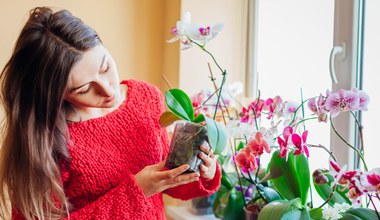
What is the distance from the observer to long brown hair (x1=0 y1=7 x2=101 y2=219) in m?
0.94

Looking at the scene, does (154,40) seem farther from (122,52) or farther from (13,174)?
(13,174)

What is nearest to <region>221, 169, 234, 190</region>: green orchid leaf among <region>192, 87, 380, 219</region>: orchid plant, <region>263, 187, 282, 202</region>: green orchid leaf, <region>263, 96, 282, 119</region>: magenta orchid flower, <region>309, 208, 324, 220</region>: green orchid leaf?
<region>192, 87, 380, 219</region>: orchid plant

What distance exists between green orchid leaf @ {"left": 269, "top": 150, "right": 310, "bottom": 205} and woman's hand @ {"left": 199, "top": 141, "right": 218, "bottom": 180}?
156mm

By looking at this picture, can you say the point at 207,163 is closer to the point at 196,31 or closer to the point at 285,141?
the point at 285,141

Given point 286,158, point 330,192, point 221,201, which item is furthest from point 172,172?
point 221,201

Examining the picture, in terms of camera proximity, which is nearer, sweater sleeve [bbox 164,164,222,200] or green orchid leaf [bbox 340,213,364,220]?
green orchid leaf [bbox 340,213,364,220]

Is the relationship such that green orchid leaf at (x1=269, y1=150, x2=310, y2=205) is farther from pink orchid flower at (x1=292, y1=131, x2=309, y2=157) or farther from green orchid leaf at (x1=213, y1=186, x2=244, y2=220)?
green orchid leaf at (x1=213, y1=186, x2=244, y2=220)

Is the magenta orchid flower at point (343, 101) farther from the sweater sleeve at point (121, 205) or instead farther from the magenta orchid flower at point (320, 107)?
the sweater sleeve at point (121, 205)

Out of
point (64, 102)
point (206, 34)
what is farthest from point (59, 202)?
point (206, 34)

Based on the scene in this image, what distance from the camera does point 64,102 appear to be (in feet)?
3.48

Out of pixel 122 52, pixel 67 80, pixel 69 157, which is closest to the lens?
pixel 67 80

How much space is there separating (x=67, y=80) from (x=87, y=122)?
0.56 ft

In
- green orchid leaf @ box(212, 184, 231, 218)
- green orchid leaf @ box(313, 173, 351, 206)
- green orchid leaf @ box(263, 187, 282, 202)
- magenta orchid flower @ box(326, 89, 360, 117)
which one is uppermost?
magenta orchid flower @ box(326, 89, 360, 117)

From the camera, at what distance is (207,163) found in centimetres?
96
